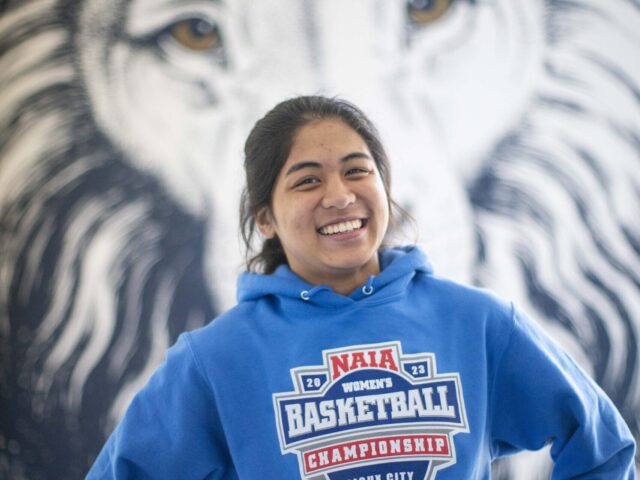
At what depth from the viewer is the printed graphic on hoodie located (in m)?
0.98

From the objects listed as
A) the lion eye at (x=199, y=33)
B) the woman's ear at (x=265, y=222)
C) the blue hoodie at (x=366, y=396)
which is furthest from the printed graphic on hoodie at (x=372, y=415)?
the lion eye at (x=199, y=33)

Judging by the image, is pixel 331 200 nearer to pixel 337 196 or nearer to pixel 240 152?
pixel 337 196

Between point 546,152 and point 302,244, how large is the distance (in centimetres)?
87

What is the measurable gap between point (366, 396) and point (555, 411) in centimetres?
27

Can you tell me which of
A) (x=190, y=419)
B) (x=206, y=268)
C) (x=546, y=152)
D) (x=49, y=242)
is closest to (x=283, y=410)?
(x=190, y=419)

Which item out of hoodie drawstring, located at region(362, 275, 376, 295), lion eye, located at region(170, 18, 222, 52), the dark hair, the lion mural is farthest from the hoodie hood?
lion eye, located at region(170, 18, 222, 52)

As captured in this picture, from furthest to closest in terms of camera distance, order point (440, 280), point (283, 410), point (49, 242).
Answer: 1. point (49, 242)
2. point (440, 280)
3. point (283, 410)

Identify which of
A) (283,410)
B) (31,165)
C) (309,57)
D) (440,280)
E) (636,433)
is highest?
(309,57)

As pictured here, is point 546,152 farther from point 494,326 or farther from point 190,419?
point 190,419

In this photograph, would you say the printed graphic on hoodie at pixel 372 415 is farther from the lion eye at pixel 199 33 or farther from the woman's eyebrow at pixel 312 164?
the lion eye at pixel 199 33

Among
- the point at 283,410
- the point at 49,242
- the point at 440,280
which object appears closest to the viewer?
the point at 283,410

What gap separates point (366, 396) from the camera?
1009 millimetres

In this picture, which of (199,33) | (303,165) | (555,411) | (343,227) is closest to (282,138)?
(303,165)

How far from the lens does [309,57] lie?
172 centimetres
